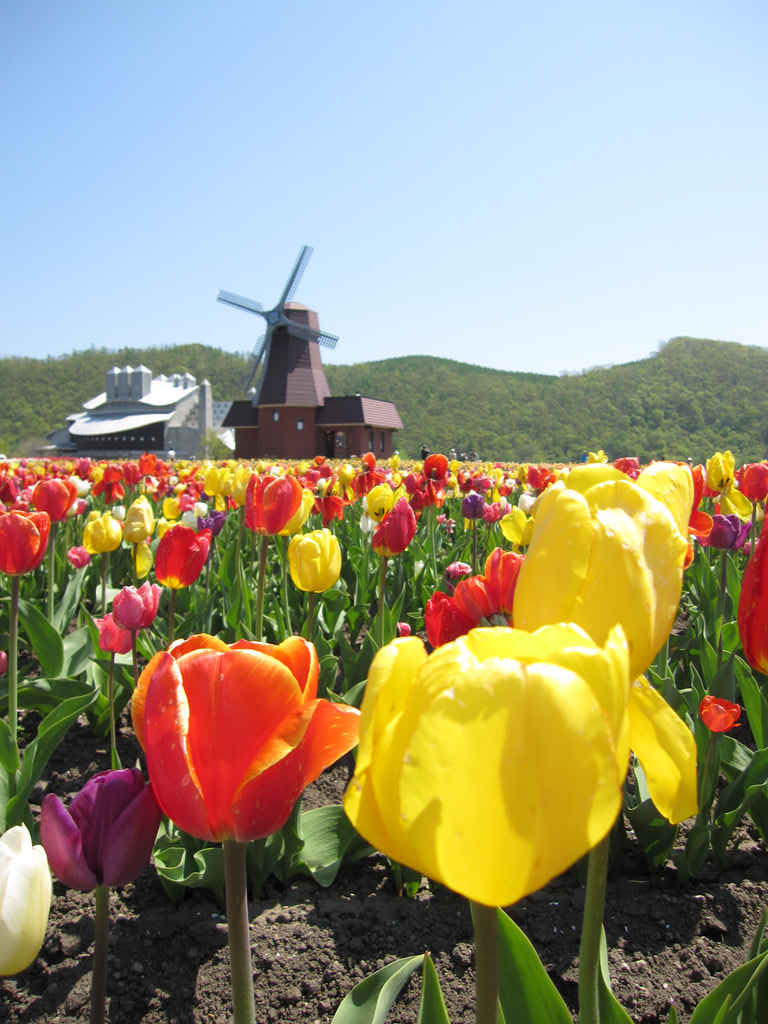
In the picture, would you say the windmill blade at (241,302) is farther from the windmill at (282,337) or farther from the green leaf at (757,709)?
the green leaf at (757,709)

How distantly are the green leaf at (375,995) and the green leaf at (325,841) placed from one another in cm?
108

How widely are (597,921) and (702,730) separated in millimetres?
1823

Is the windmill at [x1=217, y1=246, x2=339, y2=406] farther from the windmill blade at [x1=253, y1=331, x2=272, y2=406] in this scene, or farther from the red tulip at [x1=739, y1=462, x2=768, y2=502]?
the red tulip at [x1=739, y1=462, x2=768, y2=502]

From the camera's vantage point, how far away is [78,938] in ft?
5.90

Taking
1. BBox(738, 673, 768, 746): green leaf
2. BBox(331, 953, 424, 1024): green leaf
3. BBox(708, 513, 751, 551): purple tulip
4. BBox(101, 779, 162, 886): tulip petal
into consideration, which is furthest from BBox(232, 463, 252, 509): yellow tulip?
BBox(101, 779, 162, 886): tulip petal

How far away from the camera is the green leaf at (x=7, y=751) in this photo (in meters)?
1.99

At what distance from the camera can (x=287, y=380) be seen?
36656mm

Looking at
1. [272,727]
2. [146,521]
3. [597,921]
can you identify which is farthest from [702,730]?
[146,521]

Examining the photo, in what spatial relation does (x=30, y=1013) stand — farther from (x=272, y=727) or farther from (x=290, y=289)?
(x=290, y=289)

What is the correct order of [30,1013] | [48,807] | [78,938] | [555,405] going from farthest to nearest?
[555,405] → [78,938] → [30,1013] → [48,807]

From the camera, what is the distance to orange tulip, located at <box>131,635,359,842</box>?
2.03 ft

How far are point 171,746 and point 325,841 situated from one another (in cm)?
163

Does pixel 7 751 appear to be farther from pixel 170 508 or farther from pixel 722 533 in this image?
pixel 722 533

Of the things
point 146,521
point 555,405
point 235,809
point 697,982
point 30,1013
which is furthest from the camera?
point 555,405
